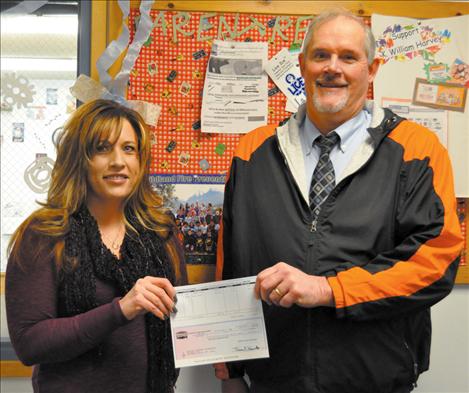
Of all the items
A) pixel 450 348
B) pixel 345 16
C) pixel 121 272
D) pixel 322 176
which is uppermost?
pixel 345 16

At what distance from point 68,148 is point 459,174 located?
1.33 metres

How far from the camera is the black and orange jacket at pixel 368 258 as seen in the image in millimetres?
1232

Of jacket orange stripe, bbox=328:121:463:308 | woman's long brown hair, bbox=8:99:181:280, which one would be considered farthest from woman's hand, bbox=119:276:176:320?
jacket orange stripe, bbox=328:121:463:308

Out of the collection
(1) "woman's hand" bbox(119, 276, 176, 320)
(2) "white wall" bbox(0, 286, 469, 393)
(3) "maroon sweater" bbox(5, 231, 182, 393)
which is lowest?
(2) "white wall" bbox(0, 286, 469, 393)

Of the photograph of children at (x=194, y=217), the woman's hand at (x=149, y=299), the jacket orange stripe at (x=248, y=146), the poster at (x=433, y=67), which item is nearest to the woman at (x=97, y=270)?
the woman's hand at (x=149, y=299)

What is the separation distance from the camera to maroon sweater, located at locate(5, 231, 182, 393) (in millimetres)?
1249

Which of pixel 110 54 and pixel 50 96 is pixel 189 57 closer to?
pixel 110 54

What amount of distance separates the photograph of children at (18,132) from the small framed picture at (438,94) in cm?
140

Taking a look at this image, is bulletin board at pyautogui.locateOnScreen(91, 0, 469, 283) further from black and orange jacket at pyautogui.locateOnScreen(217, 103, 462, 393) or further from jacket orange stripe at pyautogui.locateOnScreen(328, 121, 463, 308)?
jacket orange stripe at pyautogui.locateOnScreen(328, 121, 463, 308)

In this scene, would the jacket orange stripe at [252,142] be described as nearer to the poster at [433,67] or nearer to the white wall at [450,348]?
the poster at [433,67]

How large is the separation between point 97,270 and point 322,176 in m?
0.62

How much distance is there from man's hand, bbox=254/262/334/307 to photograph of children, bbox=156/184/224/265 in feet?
2.12

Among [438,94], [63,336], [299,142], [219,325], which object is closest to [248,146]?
[299,142]

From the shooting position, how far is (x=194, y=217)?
186cm
